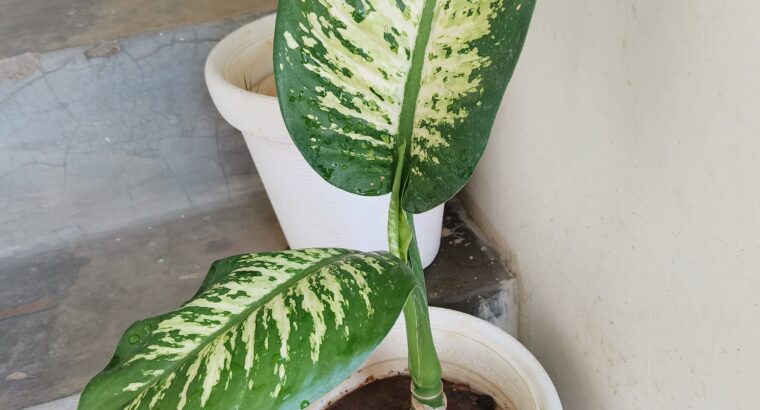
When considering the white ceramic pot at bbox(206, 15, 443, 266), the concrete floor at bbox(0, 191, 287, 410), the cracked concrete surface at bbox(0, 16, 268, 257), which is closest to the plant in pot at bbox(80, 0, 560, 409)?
the white ceramic pot at bbox(206, 15, 443, 266)

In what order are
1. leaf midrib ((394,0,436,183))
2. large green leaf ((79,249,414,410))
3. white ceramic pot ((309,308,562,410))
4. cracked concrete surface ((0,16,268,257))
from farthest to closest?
cracked concrete surface ((0,16,268,257)), white ceramic pot ((309,308,562,410)), leaf midrib ((394,0,436,183)), large green leaf ((79,249,414,410))

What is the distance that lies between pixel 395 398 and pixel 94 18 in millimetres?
867

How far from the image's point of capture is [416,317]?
0.57m

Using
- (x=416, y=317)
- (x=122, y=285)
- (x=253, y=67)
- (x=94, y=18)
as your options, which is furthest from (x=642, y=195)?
(x=94, y=18)

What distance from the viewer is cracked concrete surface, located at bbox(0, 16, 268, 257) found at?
109 centimetres

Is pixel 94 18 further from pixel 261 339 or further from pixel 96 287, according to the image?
pixel 261 339

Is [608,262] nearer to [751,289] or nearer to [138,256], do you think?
[751,289]

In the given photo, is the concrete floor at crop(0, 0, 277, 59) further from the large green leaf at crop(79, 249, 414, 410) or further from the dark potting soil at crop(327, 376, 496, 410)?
the large green leaf at crop(79, 249, 414, 410)

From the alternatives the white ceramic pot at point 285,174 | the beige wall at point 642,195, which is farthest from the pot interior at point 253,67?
the beige wall at point 642,195

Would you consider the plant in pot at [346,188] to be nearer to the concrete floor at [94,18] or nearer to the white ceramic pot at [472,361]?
the white ceramic pot at [472,361]

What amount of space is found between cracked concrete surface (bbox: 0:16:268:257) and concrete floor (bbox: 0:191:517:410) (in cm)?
5

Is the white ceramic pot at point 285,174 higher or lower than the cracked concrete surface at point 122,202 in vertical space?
higher

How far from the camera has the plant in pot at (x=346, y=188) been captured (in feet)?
1.30

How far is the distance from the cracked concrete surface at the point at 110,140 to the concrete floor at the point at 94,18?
0.04 metres
